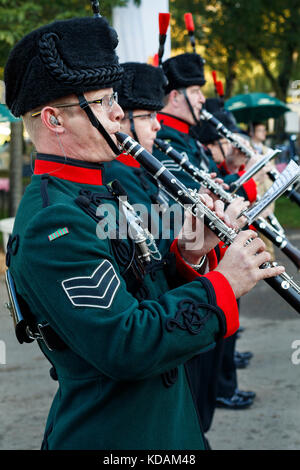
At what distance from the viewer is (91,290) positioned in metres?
1.66

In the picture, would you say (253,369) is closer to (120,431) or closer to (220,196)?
(220,196)

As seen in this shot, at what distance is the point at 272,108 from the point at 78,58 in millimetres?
7801

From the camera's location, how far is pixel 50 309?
5.55ft

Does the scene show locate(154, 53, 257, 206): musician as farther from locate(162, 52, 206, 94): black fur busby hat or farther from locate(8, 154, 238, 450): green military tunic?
locate(8, 154, 238, 450): green military tunic

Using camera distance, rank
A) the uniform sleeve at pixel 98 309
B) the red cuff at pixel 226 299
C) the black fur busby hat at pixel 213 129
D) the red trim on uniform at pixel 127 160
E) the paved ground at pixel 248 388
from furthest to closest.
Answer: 1. the black fur busby hat at pixel 213 129
2. the paved ground at pixel 248 388
3. the red trim on uniform at pixel 127 160
4. the red cuff at pixel 226 299
5. the uniform sleeve at pixel 98 309

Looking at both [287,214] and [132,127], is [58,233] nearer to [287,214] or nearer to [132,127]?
[132,127]

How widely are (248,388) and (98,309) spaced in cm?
353

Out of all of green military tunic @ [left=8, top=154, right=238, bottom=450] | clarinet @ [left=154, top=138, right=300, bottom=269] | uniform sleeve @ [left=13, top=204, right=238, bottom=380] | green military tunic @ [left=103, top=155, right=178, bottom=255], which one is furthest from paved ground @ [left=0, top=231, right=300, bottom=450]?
uniform sleeve @ [left=13, top=204, right=238, bottom=380]

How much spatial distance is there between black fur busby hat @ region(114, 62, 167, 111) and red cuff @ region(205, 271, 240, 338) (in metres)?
1.65

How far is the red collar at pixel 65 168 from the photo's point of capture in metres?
1.90

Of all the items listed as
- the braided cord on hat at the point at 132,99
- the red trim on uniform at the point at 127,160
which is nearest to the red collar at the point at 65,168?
the red trim on uniform at the point at 127,160

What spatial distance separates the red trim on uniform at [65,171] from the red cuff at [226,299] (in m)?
0.48

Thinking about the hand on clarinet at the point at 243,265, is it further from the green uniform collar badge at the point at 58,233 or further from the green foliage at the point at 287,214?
the green foliage at the point at 287,214

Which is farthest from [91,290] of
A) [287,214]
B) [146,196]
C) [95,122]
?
[287,214]
